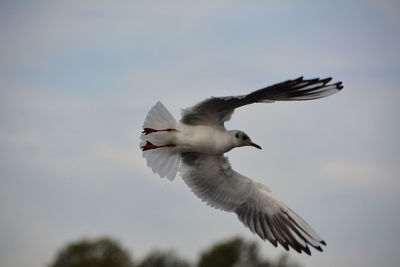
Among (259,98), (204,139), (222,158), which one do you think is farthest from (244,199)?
(259,98)

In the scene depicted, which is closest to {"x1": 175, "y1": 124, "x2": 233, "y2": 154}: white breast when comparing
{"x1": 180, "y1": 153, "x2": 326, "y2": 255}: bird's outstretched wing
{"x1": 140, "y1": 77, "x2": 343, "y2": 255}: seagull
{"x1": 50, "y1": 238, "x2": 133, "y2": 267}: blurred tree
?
{"x1": 140, "y1": 77, "x2": 343, "y2": 255}: seagull

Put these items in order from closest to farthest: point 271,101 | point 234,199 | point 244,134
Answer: point 271,101 → point 244,134 → point 234,199

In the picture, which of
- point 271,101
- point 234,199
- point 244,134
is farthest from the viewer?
point 234,199

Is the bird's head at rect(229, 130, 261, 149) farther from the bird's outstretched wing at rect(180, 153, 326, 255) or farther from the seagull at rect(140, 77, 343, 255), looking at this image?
the bird's outstretched wing at rect(180, 153, 326, 255)

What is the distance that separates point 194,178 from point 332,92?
1486 mm

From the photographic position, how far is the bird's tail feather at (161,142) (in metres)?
6.12

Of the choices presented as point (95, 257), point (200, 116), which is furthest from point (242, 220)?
point (95, 257)

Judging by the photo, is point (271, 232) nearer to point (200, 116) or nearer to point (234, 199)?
point (234, 199)

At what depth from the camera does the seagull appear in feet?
18.9

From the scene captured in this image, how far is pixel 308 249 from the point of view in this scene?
6180 millimetres

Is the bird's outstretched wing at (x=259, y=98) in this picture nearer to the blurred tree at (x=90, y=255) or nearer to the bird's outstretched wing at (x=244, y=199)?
the bird's outstretched wing at (x=244, y=199)

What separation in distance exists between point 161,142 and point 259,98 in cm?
93

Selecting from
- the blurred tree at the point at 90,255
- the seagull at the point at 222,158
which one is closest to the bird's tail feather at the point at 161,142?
the seagull at the point at 222,158

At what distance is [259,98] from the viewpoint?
571 centimetres
